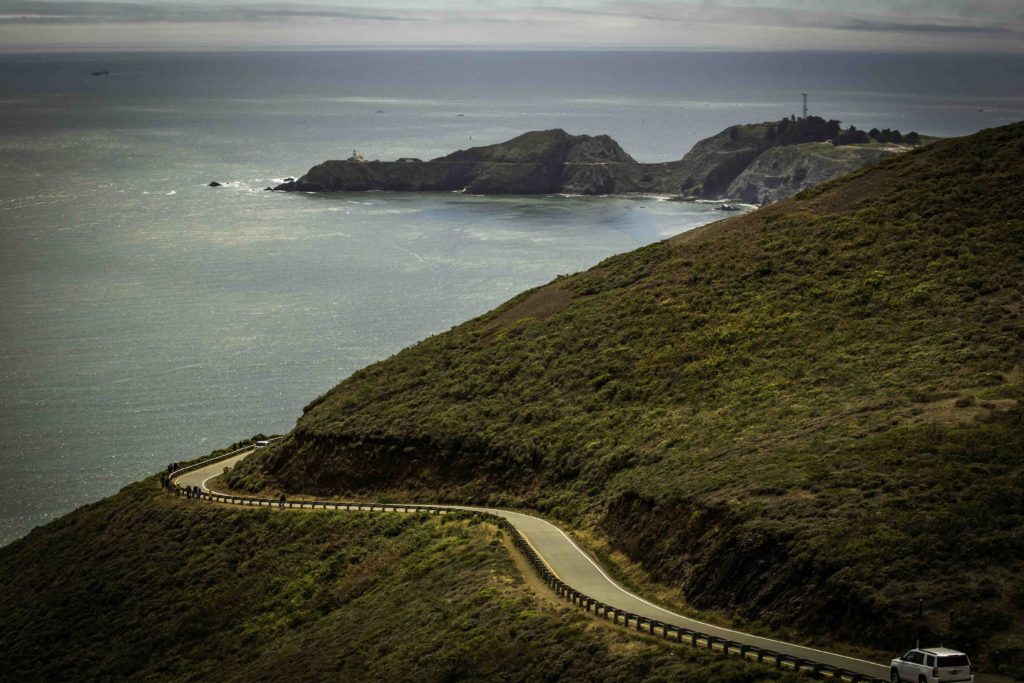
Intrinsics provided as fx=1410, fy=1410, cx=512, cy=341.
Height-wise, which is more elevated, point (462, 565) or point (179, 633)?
point (462, 565)

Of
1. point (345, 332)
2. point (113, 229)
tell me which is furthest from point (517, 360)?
point (113, 229)

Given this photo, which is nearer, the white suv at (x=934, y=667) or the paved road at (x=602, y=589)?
the white suv at (x=934, y=667)

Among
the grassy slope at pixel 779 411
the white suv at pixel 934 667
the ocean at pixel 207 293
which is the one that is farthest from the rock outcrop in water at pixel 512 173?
the white suv at pixel 934 667

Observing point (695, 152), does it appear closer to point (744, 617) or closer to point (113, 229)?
point (113, 229)

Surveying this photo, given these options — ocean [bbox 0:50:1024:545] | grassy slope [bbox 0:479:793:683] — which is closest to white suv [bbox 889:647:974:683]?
grassy slope [bbox 0:479:793:683]

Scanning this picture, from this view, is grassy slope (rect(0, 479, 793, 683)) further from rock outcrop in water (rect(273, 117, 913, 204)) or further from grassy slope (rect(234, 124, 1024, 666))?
rock outcrop in water (rect(273, 117, 913, 204))

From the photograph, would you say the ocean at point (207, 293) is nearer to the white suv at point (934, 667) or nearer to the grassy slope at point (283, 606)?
the grassy slope at point (283, 606)

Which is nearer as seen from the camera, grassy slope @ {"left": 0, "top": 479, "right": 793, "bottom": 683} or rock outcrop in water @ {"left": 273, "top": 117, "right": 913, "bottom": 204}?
grassy slope @ {"left": 0, "top": 479, "right": 793, "bottom": 683}
